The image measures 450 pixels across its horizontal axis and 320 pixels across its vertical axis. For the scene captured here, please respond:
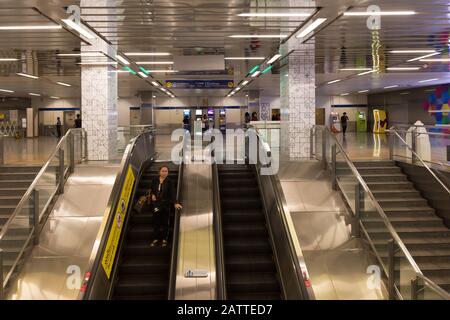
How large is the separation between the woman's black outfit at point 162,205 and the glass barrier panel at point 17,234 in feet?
7.07

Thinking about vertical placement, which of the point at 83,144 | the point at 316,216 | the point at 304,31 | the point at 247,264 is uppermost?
the point at 304,31

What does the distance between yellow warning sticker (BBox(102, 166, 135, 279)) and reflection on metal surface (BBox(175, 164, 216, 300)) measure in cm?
112

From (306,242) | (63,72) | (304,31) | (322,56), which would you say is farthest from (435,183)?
(63,72)

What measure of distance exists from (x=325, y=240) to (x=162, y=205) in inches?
121

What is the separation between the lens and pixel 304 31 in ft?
37.8

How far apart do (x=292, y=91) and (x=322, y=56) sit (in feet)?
9.57

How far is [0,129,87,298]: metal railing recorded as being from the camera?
287 inches

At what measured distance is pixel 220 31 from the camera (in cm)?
1223

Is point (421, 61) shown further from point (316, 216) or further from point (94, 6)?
point (94, 6)

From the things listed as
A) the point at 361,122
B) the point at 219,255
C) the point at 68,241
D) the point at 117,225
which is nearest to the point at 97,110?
the point at 68,241

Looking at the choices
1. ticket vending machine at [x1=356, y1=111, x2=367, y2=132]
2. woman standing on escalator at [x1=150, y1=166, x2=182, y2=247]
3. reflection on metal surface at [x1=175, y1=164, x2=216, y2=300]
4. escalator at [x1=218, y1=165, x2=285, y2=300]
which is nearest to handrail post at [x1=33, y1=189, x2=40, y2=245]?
woman standing on escalator at [x1=150, y1=166, x2=182, y2=247]

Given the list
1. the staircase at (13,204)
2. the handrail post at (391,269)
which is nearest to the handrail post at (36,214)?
the staircase at (13,204)

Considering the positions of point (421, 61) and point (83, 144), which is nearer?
point (83, 144)

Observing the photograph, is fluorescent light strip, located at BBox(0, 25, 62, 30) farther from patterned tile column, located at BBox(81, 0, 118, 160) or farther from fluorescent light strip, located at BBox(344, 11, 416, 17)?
fluorescent light strip, located at BBox(344, 11, 416, 17)
